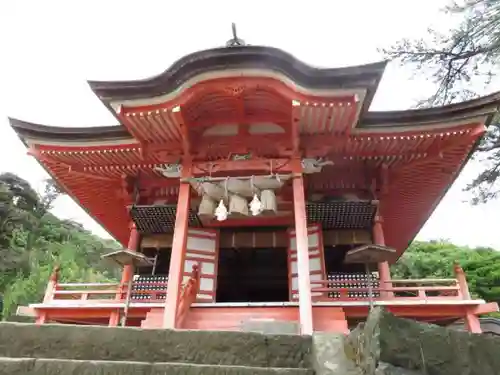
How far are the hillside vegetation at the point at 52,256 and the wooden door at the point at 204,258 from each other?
39.9 feet

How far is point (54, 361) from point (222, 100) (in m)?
6.05

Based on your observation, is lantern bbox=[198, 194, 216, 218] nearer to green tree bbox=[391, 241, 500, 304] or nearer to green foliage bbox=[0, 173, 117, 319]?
green foliage bbox=[0, 173, 117, 319]

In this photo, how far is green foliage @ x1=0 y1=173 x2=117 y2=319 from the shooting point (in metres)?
19.5

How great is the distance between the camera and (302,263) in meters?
7.16

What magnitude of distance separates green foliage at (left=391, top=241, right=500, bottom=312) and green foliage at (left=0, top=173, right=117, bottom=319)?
Answer: 781 inches

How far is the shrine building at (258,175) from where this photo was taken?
738 centimetres

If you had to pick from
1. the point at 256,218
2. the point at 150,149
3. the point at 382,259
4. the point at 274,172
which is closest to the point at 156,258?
the point at 256,218

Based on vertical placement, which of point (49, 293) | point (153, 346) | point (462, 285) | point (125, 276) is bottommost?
point (153, 346)

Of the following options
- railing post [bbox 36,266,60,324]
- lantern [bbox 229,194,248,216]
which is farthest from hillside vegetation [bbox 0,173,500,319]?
lantern [bbox 229,194,248,216]

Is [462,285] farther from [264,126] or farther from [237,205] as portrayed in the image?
[264,126]

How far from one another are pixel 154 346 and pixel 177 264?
420cm

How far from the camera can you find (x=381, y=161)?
926 cm

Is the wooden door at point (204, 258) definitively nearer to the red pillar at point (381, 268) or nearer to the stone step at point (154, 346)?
the red pillar at point (381, 268)

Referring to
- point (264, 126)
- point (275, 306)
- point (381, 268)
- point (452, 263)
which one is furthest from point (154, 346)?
point (452, 263)
